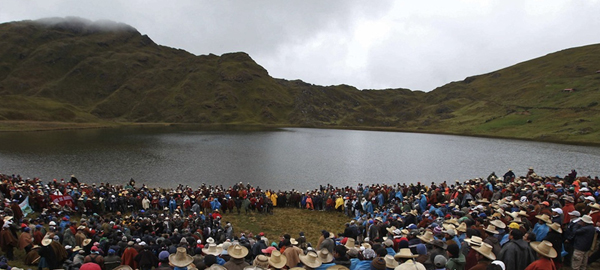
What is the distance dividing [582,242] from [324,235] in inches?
335

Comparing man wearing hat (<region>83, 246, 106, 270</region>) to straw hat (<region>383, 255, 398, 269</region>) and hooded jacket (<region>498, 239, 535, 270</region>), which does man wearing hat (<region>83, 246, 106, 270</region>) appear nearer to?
straw hat (<region>383, 255, 398, 269</region>)

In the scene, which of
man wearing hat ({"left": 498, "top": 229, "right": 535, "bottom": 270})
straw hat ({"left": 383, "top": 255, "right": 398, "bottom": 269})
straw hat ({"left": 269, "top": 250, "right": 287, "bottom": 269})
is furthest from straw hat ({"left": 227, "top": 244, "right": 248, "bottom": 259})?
man wearing hat ({"left": 498, "top": 229, "right": 535, "bottom": 270})

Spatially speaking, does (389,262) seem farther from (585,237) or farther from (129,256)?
(129,256)

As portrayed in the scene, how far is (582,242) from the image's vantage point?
1028cm

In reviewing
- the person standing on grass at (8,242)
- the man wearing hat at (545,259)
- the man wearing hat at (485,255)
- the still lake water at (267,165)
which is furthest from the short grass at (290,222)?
the still lake water at (267,165)

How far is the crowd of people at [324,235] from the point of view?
28.7 feet

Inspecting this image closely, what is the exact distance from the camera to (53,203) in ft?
71.0

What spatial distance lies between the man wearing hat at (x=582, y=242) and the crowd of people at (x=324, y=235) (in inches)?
1.1

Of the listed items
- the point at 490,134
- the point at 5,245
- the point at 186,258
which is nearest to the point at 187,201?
the point at 5,245

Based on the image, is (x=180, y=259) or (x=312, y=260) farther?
(x=180, y=259)

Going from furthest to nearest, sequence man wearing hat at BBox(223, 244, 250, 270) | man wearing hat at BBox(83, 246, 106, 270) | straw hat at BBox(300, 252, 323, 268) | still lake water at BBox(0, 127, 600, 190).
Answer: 1. still lake water at BBox(0, 127, 600, 190)
2. man wearing hat at BBox(83, 246, 106, 270)
3. man wearing hat at BBox(223, 244, 250, 270)
4. straw hat at BBox(300, 252, 323, 268)

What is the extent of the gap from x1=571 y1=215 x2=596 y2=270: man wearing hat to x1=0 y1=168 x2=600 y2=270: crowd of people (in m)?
0.03

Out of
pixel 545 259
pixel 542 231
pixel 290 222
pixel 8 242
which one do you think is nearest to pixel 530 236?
pixel 545 259

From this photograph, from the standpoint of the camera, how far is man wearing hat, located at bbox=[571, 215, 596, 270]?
1020cm
